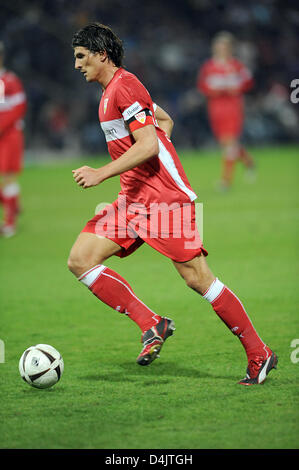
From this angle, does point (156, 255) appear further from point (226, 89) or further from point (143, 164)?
point (226, 89)

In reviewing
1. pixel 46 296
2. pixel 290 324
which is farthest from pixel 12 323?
pixel 290 324

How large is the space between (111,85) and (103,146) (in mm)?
17236

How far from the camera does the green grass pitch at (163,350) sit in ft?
12.9

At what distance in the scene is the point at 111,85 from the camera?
Result: 4781mm

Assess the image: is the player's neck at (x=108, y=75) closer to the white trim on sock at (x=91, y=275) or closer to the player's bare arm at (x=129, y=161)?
the player's bare arm at (x=129, y=161)

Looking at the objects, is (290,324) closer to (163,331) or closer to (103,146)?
(163,331)

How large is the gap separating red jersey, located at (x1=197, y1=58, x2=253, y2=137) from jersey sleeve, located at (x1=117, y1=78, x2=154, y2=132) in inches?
430

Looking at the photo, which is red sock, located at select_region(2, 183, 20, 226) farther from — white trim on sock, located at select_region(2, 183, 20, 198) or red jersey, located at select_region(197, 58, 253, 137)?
red jersey, located at select_region(197, 58, 253, 137)

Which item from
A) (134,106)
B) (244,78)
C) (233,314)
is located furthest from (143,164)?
(244,78)

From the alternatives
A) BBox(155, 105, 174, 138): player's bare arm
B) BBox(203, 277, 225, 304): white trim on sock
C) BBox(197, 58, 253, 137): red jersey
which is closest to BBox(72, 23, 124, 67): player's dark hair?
BBox(155, 105, 174, 138): player's bare arm

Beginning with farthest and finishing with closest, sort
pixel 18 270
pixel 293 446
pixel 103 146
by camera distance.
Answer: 1. pixel 103 146
2. pixel 18 270
3. pixel 293 446

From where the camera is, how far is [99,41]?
→ 4.81m

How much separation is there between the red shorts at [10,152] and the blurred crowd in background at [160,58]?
9.52 metres

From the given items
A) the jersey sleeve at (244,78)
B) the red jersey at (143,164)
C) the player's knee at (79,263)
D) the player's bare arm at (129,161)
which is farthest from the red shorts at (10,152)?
the player's bare arm at (129,161)
